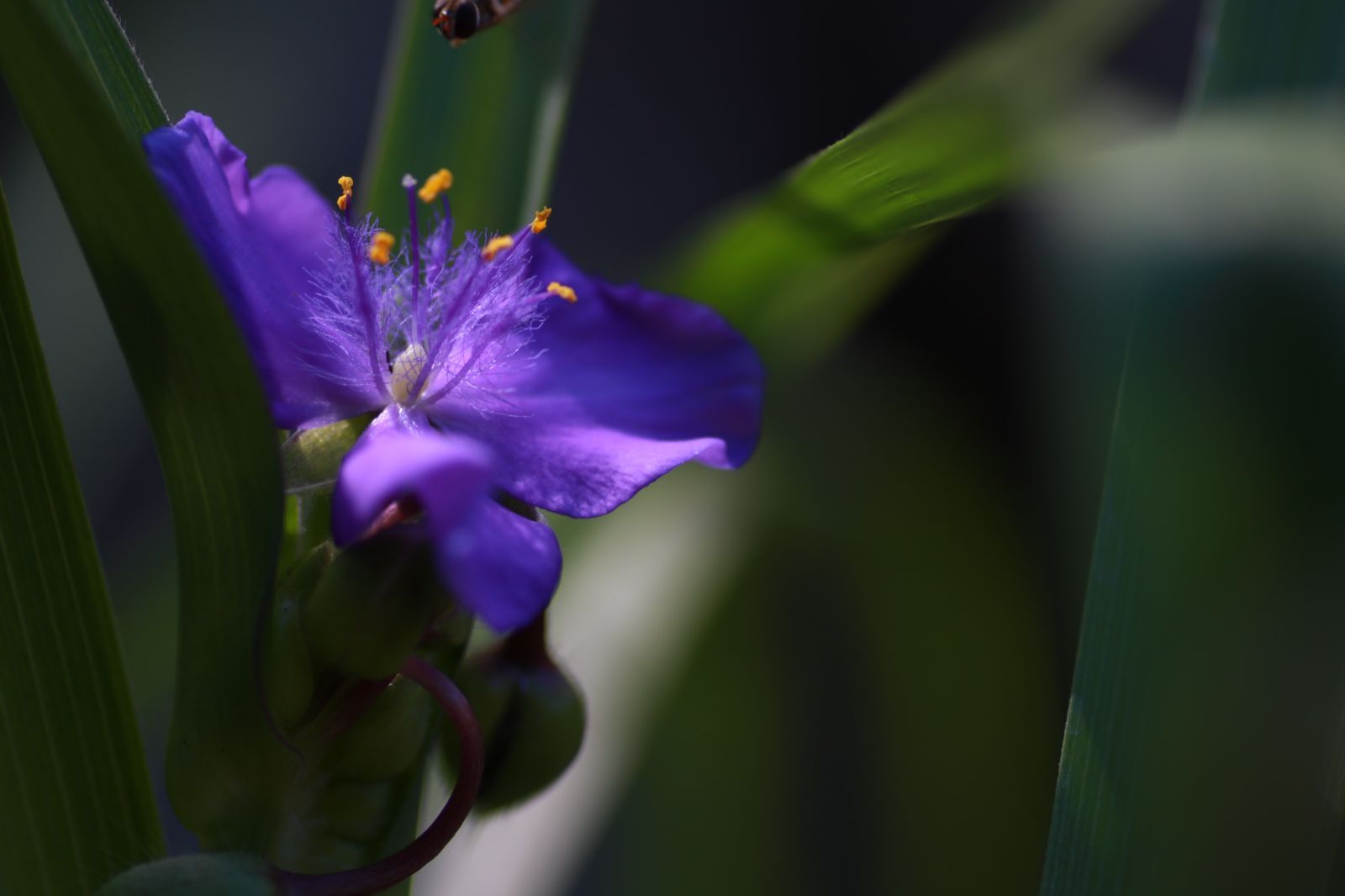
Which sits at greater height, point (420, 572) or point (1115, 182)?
point (1115, 182)

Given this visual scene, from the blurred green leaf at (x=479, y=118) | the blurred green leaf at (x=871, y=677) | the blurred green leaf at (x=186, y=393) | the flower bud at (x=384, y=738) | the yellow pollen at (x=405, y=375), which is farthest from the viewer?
the blurred green leaf at (x=871, y=677)

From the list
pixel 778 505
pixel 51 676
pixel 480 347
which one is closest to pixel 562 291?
pixel 480 347

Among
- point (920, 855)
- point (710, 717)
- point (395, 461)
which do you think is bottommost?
point (920, 855)

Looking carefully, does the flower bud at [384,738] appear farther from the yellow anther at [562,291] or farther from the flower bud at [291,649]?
the yellow anther at [562,291]

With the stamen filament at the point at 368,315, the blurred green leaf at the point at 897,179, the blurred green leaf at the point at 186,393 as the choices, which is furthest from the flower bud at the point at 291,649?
the blurred green leaf at the point at 897,179

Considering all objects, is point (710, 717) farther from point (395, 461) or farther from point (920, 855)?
point (395, 461)

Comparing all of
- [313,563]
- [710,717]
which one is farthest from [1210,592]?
[710,717]
